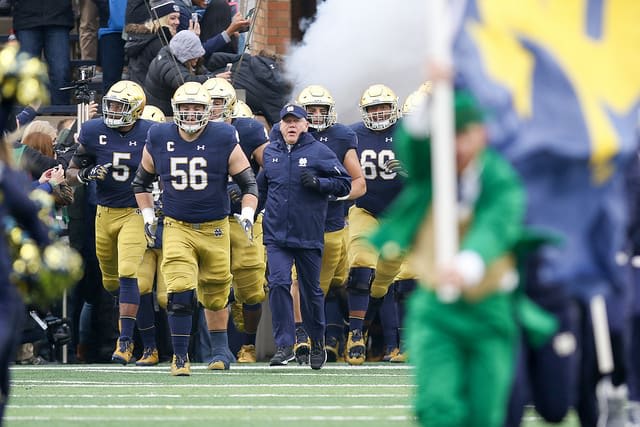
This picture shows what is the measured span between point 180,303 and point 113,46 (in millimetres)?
4428

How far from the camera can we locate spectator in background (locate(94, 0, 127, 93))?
688 inches

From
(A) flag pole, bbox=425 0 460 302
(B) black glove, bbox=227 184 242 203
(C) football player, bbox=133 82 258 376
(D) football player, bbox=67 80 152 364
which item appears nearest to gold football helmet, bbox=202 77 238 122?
(D) football player, bbox=67 80 152 364

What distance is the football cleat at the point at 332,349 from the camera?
1612 cm

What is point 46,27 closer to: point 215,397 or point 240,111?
point 240,111

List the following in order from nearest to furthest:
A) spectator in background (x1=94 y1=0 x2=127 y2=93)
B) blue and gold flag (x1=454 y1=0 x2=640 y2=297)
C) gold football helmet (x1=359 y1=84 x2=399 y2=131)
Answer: blue and gold flag (x1=454 y1=0 x2=640 y2=297) < gold football helmet (x1=359 y1=84 x2=399 y2=131) < spectator in background (x1=94 y1=0 x2=127 y2=93)

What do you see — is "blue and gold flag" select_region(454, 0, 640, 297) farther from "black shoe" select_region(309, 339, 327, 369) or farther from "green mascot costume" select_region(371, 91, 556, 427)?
"black shoe" select_region(309, 339, 327, 369)

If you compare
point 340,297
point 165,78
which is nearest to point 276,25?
point 165,78

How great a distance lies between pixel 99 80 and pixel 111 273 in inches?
110

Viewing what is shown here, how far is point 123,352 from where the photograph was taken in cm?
1505

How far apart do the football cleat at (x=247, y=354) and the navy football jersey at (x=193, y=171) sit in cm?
220

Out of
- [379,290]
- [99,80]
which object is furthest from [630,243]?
[99,80]

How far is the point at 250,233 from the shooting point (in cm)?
1442

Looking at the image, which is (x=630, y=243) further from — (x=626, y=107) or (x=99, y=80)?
(x=99, y=80)

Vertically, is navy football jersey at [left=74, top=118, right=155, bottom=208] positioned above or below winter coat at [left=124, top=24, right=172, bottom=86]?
below
